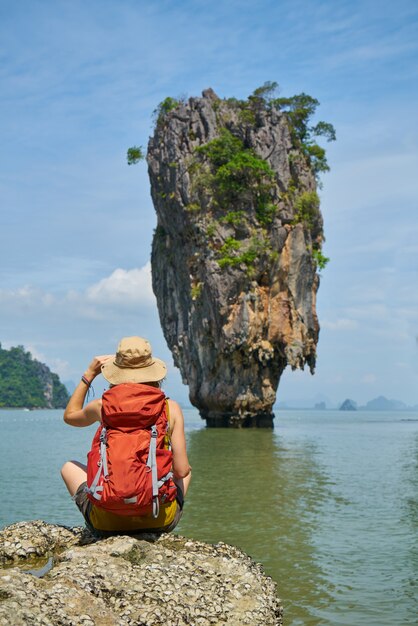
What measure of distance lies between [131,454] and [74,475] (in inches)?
33.2

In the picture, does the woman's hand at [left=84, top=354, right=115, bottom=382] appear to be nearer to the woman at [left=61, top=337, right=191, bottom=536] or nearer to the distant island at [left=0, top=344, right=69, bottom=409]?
the woman at [left=61, top=337, right=191, bottom=536]

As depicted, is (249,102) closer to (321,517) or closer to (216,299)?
(216,299)

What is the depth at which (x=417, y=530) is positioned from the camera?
29.8ft

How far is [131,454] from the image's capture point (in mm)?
4082

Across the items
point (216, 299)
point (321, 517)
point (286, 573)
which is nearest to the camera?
point (286, 573)

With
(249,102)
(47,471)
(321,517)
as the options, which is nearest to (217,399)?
(249,102)

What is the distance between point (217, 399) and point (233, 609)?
32109 millimetres

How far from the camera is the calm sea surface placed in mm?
6168

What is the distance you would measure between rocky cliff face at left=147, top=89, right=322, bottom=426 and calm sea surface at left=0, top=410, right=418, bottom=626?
15.2 metres

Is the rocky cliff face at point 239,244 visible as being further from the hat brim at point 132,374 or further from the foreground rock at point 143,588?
the foreground rock at point 143,588

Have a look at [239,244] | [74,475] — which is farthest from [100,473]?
[239,244]

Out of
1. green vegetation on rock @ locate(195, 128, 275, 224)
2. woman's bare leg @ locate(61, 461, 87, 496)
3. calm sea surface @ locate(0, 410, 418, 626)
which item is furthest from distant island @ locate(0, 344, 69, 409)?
woman's bare leg @ locate(61, 461, 87, 496)

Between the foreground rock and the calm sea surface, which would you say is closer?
the foreground rock

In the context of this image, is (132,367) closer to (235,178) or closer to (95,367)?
(95,367)
